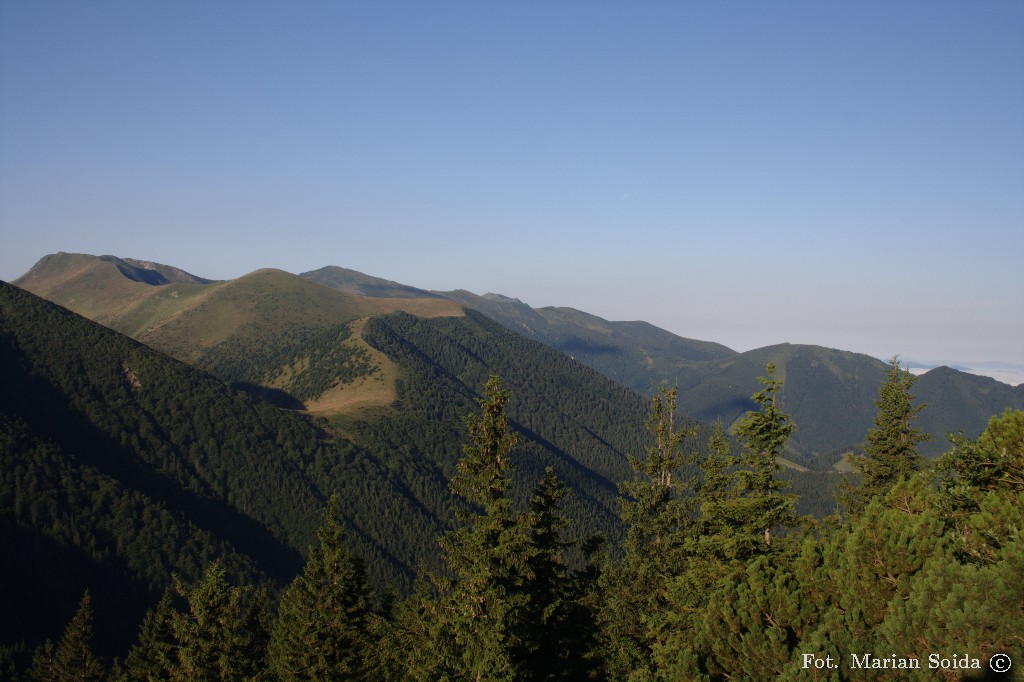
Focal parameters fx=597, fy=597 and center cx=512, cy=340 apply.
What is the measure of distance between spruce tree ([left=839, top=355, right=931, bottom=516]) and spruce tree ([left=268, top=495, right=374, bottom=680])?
3523 cm

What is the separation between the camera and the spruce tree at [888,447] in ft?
144

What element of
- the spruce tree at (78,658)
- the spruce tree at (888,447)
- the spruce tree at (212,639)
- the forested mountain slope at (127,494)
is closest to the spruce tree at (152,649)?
the spruce tree at (78,658)

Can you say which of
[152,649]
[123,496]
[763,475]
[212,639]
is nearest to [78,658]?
[152,649]

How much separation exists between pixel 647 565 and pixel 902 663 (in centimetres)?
2052

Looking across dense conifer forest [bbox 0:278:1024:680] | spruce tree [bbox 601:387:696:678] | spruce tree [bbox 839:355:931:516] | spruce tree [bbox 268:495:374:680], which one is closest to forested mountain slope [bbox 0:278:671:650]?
dense conifer forest [bbox 0:278:1024:680]

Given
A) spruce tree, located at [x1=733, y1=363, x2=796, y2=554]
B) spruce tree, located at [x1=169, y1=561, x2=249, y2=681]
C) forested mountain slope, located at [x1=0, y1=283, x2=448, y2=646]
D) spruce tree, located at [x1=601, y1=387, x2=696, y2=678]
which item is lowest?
forested mountain slope, located at [x1=0, y1=283, x2=448, y2=646]

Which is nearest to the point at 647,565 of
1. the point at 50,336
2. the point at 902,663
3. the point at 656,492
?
the point at 656,492

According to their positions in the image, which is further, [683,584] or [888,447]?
[888,447]

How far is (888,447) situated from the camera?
148ft

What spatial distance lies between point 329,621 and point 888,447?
41628 mm

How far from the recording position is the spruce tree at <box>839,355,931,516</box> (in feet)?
144

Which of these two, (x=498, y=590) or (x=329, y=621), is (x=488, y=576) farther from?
(x=329, y=621)

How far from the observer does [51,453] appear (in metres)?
147

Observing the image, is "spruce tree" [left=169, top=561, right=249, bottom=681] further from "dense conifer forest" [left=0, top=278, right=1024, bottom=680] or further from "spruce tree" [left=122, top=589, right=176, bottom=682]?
"spruce tree" [left=122, top=589, right=176, bottom=682]
